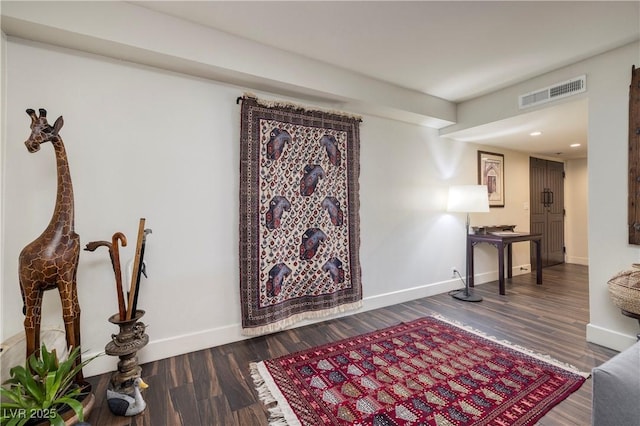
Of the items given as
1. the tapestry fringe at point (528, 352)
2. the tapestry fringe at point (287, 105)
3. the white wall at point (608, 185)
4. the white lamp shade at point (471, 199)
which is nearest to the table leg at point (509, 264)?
the white lamp shade at point (471, 199)

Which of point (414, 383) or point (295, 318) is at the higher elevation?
point (295, 318)

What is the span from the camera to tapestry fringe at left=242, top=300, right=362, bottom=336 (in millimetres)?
2430

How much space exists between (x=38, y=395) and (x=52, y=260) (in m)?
0.62

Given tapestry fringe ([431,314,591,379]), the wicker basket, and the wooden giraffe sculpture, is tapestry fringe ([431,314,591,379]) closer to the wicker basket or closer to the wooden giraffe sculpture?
the wicker basket

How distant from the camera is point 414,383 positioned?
1819mm

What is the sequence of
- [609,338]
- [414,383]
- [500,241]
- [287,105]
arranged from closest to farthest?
[414,383] < [609,338] < [287,105] < [500,241]

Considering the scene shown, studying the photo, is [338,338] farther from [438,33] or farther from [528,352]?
[438,33]

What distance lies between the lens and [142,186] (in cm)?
212

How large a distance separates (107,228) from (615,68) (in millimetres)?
4170

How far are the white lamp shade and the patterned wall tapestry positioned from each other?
56.9 inches

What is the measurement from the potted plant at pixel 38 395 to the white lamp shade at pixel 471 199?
3636 mm

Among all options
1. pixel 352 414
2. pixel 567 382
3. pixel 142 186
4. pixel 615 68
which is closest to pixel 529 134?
pixel 615 68

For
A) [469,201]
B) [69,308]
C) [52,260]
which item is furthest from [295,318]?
[469,201]

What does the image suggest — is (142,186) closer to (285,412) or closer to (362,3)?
(285,412)
